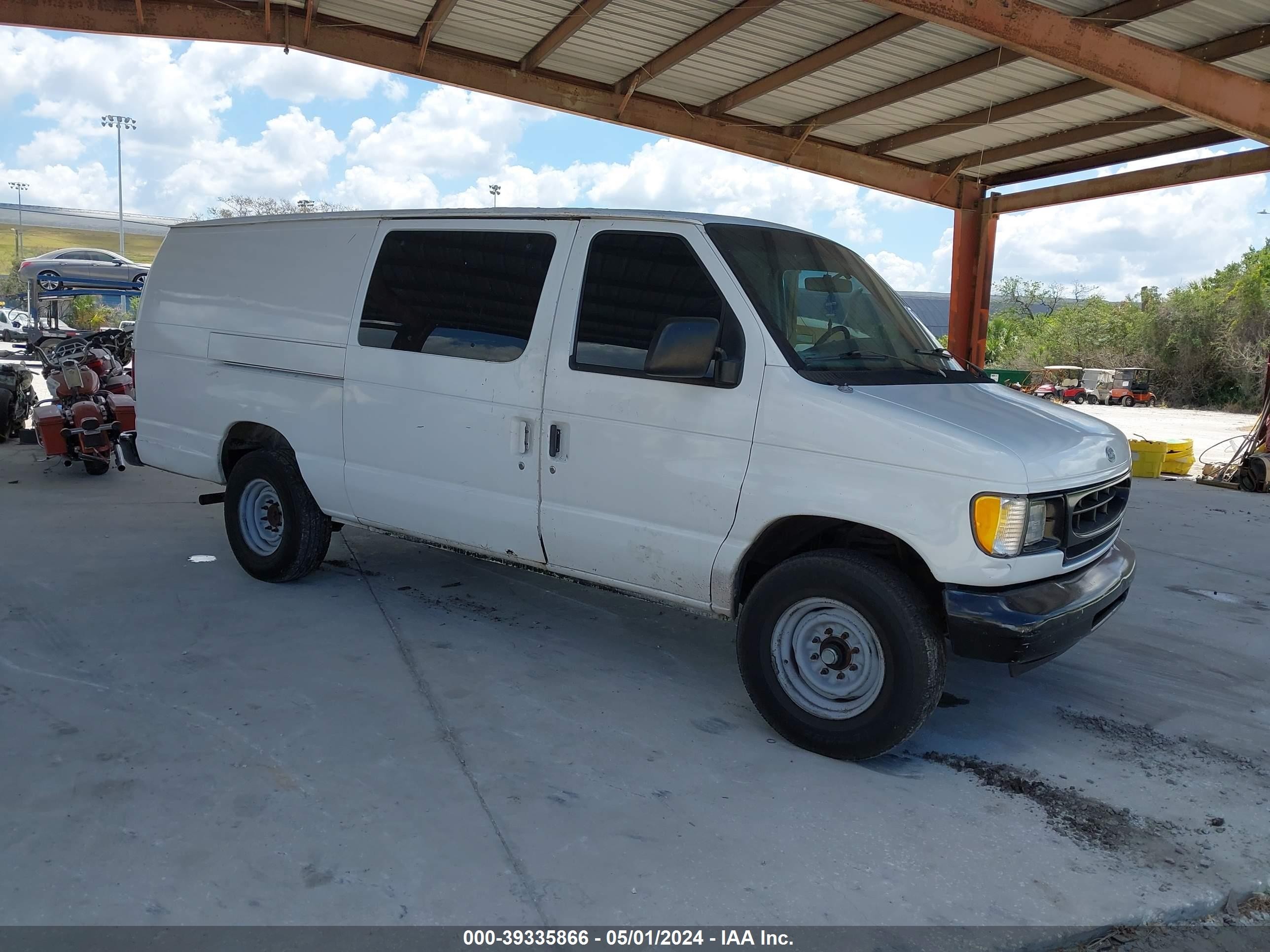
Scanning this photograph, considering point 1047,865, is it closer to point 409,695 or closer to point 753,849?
point 753,849

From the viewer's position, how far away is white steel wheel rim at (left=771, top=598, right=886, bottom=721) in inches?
154

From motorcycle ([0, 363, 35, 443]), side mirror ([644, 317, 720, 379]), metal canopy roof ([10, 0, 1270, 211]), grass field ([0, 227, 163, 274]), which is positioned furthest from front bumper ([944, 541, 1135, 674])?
grass field ([0, 227, 163, 274])

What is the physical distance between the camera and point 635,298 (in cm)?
443

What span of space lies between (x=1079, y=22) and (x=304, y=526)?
8.26 meters

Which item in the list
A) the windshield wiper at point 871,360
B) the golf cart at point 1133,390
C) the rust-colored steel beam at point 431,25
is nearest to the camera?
the windshield wiper at point 871,360

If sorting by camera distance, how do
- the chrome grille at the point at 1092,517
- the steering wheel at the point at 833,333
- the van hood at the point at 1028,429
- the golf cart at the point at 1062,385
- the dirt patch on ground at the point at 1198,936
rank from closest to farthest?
the dirt patch on ground at the point at 1198,936 < the van hood at the point at 1028,429 < the chrome grille at the point at 1092,517 < the steering wheel at the point at 833,333 < the golf cart at the point at 1062,385

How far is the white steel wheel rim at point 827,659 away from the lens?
3920mm

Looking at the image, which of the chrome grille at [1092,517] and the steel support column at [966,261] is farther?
the steel support column at [966,261]

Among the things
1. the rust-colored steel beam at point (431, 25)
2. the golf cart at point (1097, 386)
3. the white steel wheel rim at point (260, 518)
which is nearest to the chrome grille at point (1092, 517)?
the white steel wheel rim at point (260, 518)

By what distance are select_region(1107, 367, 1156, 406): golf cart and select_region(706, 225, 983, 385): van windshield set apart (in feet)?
107

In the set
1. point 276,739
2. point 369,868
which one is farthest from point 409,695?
point 369,868

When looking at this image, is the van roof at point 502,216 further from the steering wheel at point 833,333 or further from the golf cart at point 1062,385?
the golf cart at point 1062,385

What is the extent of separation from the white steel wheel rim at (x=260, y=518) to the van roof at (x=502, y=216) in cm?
165

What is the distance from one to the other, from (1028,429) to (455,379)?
2.74 m
